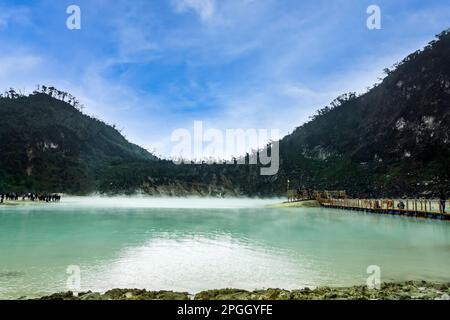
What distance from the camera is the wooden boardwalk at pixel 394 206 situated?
3603cm

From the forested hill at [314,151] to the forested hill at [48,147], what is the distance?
0.35 meters

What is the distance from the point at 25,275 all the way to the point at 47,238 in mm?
10304

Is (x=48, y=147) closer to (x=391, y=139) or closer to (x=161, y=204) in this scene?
(x=161, y=204)

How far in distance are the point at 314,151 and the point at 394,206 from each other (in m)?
88.1

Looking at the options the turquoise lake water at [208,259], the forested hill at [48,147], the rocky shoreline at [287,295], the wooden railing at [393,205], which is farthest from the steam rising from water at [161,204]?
the rocky shoreline at [287,295]

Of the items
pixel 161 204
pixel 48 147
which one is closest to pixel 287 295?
pixel 161 204

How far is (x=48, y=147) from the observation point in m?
140

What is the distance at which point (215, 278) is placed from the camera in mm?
12281

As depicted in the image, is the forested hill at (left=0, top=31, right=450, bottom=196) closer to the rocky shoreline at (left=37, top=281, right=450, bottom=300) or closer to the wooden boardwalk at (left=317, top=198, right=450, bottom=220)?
the wooden boardwalk at (left=317, top=198, right=450, bottom=220)

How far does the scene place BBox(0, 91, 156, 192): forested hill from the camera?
124812mm

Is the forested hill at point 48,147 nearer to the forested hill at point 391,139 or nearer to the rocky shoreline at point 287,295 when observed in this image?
the forested hill at point 391,139

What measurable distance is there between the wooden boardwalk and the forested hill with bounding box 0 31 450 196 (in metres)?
20.6

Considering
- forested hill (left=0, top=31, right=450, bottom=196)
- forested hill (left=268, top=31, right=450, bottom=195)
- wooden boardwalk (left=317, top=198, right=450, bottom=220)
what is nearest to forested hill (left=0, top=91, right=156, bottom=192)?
forested hill (left=0, top=31, right=450, bottom=196)
